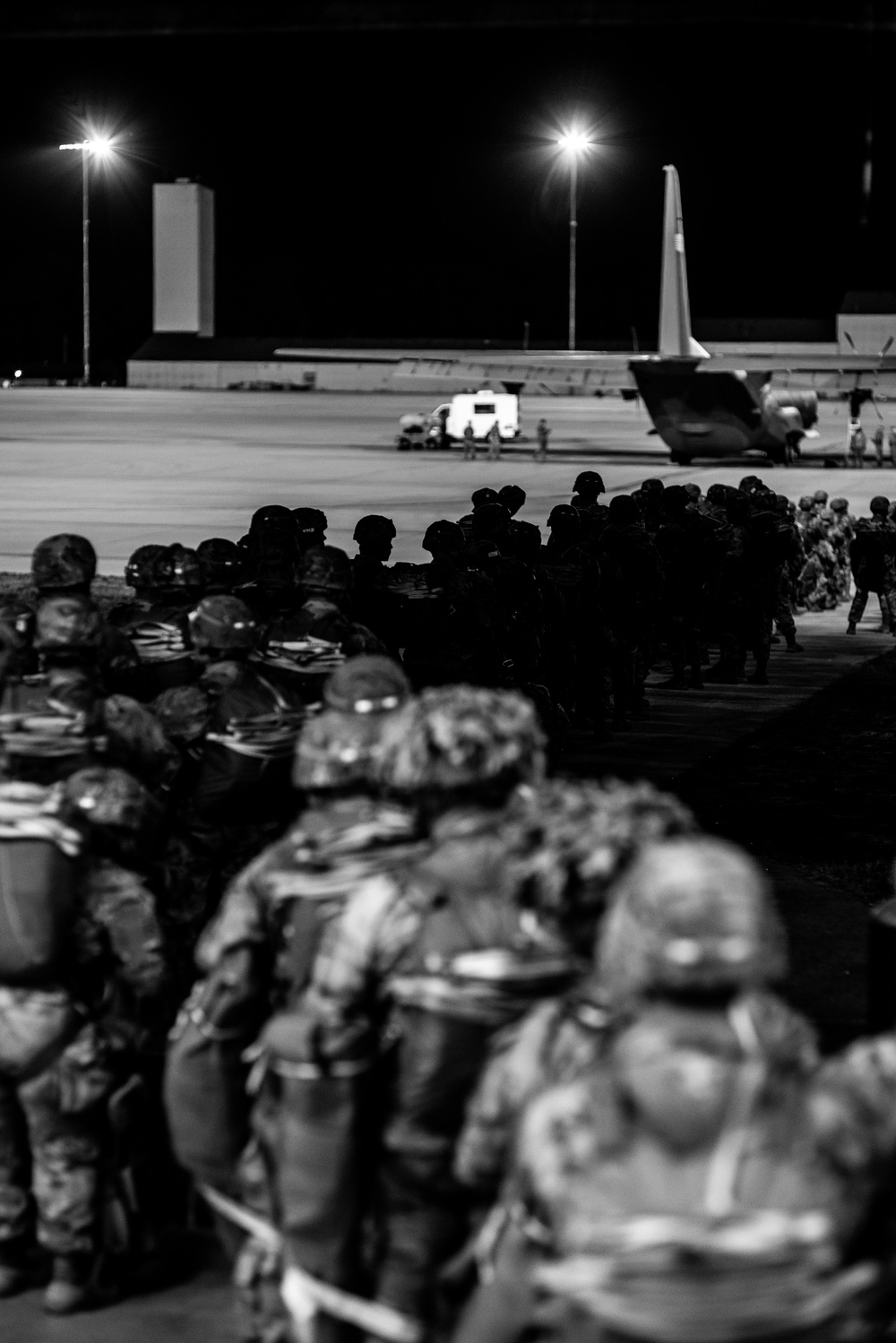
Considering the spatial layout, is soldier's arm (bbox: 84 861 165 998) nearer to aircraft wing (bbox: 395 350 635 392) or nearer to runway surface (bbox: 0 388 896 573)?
runway surface (bbox: 0 388 896 573)

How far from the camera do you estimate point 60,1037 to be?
479cm

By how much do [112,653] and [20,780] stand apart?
1836mm

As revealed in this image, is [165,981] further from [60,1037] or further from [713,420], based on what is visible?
[713,420]

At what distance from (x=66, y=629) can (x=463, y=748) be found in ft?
8.42

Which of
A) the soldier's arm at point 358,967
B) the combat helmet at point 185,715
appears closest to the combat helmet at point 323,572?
the combat helmet at point 185,715

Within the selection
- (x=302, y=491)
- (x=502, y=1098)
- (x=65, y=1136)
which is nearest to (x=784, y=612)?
(x=65, y=1136)

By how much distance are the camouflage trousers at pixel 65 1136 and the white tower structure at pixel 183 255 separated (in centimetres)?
10055

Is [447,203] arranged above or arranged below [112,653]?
above

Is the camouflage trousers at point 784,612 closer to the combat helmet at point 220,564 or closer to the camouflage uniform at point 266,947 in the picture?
the combat helmet at point 220,564

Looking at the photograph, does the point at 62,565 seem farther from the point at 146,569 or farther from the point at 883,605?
the point at 883,605

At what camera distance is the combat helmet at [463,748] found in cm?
376

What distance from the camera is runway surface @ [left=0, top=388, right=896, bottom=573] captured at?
26.1m

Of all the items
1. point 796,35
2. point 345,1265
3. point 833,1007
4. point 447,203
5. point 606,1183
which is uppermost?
point 447,203

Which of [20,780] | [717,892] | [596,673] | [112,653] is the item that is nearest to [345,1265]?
[717,892]
